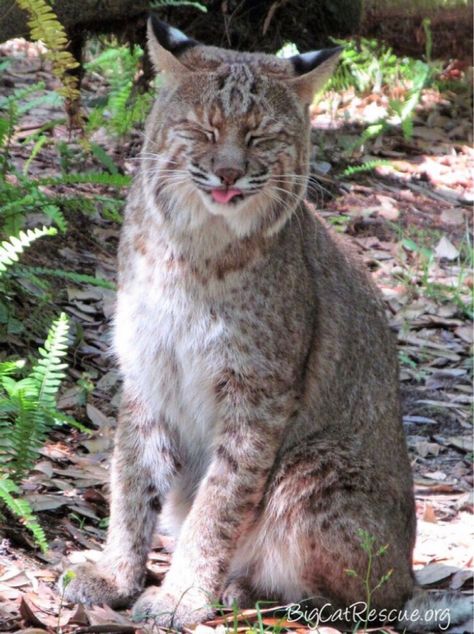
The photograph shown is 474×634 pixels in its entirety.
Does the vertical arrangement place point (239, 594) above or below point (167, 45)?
below

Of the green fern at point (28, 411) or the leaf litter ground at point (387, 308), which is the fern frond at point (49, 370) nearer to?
the green fern at point (28, 411)

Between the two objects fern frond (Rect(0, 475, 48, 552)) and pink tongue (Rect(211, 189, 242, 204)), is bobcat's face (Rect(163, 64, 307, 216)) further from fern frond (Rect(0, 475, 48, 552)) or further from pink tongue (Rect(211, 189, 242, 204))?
fern frond (Rect(0, 475, 48, 552))

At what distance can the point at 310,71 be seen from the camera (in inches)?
228

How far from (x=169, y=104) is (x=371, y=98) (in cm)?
798

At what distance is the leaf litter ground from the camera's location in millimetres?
5832

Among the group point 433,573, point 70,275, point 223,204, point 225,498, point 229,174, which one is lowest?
point 433,573

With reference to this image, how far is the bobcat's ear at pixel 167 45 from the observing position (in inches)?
224

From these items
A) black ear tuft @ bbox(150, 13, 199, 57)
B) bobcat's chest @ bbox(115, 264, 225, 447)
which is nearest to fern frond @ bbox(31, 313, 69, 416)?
bobcat's chest @ bbox(115, 264, 225, 447)

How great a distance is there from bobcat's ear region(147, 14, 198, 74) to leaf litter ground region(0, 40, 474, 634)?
1.50m

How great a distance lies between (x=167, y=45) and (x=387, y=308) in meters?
4.60

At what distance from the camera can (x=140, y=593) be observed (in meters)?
5.74

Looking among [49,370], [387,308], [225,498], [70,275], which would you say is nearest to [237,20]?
[387,308]

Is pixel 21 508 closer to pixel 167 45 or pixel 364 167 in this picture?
pixel 167 45

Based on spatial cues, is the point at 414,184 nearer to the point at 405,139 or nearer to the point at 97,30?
the point at 405,139
